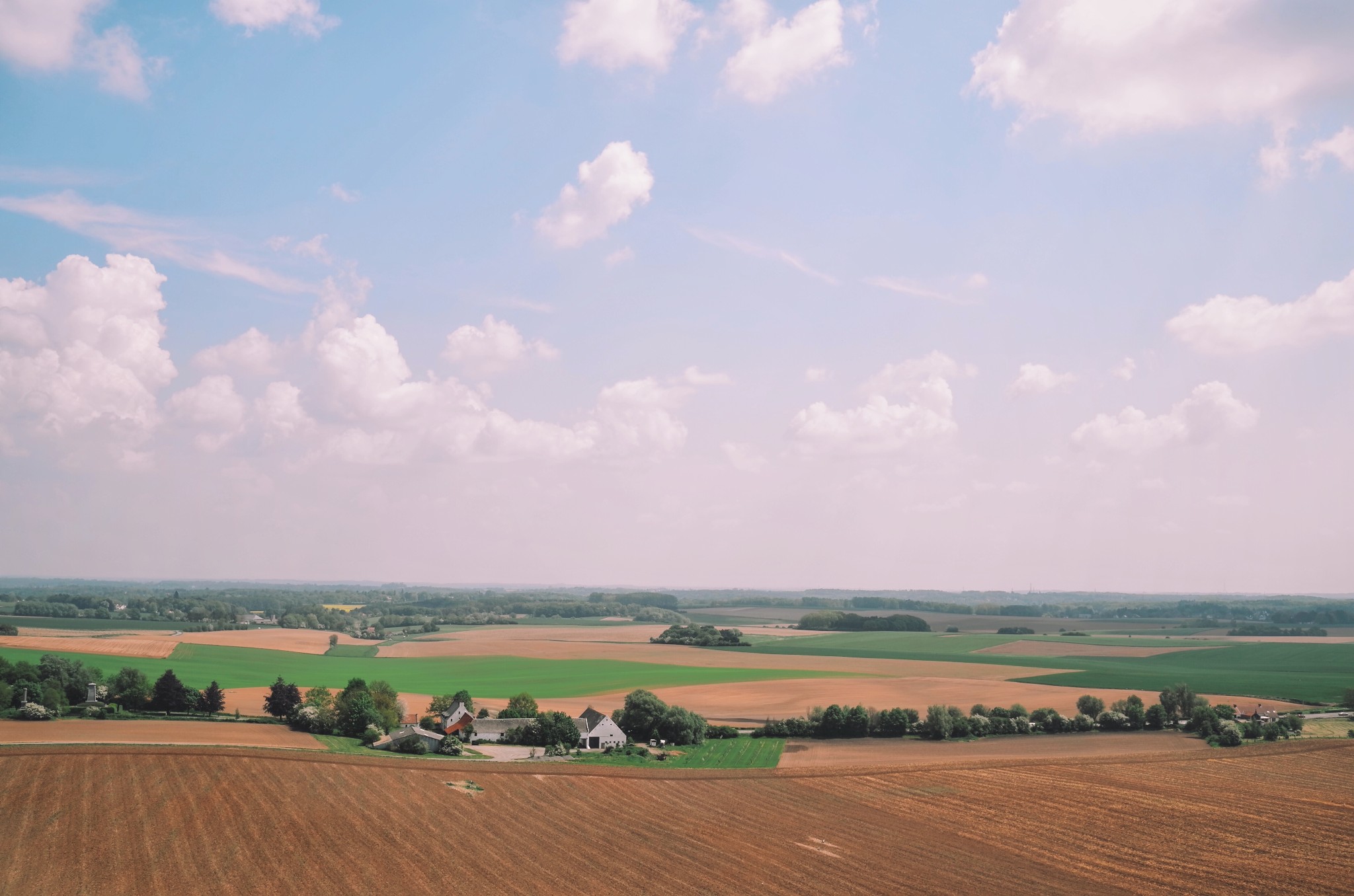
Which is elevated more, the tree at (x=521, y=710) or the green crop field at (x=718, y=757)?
the tree at (x=521, y=710)

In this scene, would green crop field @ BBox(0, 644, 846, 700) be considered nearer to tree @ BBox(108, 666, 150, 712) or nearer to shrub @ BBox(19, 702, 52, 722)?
tree @ BBox(108, 666, 150, 712)

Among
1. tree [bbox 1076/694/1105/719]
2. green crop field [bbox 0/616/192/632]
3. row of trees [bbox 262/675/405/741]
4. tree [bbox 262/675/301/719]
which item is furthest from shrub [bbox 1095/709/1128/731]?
green crop field [bbox 0/616/192/632]

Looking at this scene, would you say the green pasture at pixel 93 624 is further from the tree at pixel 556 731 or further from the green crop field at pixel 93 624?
the tree at pixel 556 731

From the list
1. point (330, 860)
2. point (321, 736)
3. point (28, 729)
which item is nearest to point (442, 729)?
point (321, 736)

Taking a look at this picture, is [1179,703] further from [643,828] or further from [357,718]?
[357,718]

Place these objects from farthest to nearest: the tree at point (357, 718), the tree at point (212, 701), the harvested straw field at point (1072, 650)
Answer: the harvested straw field at point (1072, 650), the tree at point (212, 701), the tree at point (357, 718)

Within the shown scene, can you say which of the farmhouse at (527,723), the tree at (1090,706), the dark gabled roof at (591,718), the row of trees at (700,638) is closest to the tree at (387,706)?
the farmhouse at (527,723)

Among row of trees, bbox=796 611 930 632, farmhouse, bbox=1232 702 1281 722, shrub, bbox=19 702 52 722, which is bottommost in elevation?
row of trees, bbox=796 611 930 632

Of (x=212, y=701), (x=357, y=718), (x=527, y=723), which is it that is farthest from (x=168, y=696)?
(x=527, y=723)
